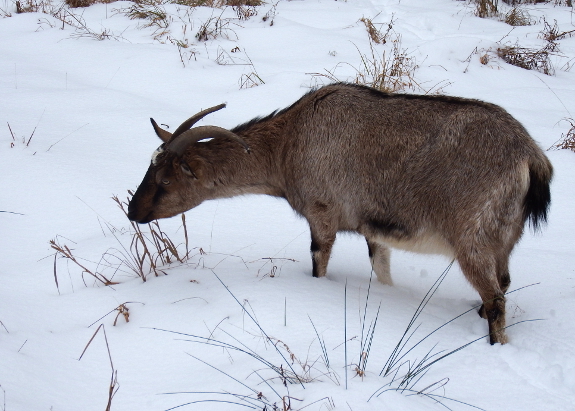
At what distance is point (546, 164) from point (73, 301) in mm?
3051

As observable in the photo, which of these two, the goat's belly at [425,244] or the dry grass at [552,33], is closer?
the goat's belly at [425,244]

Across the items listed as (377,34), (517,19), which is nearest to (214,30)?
(377,34)

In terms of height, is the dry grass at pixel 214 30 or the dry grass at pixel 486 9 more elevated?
the dry grass at pixel 486 9

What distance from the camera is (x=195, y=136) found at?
4.21m

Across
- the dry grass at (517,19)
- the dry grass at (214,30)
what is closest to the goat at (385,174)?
the dry grass at (214,30)

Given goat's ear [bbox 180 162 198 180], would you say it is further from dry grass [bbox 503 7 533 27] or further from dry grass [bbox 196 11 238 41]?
dry grass [bbox 503 7 533 27]

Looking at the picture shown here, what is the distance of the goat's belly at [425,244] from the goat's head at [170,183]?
4.50 feet

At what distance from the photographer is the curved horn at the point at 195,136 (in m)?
4.17

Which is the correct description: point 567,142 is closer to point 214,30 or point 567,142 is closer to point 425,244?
point 425,244

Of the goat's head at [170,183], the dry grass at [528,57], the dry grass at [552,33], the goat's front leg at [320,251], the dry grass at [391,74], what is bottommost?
the goat's front leg at [320,251]

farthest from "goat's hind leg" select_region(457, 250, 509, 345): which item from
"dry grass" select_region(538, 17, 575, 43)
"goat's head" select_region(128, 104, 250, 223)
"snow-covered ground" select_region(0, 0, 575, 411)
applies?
"dry grass" select_region(538, 17, 575, 43)

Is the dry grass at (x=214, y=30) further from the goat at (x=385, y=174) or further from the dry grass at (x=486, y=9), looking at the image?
the goat at (x=385, y=174)

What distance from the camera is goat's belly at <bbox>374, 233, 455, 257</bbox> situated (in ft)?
12.3

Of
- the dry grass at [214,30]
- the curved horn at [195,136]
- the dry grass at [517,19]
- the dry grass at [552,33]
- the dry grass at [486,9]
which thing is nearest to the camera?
the curved horn at [195,136]
